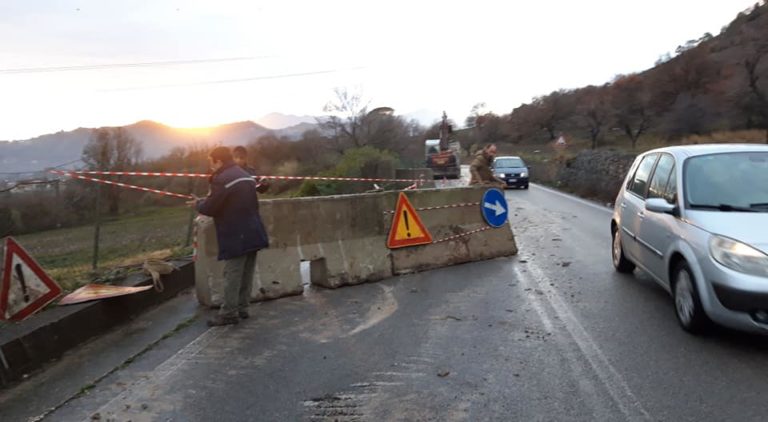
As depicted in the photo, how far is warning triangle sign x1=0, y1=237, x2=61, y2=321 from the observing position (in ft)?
16.3

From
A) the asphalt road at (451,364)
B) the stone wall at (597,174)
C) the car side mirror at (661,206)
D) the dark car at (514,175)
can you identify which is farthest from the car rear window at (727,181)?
the dark car at (514,175)

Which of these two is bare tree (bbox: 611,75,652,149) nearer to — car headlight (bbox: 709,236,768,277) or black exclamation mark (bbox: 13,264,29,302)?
car headlight (bbox: 709,236,768,277)

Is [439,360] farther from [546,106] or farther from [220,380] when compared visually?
[546,106]

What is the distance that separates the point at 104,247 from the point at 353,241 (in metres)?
12.8

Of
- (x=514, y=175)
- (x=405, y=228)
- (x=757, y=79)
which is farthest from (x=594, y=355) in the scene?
(x=757, y=79)

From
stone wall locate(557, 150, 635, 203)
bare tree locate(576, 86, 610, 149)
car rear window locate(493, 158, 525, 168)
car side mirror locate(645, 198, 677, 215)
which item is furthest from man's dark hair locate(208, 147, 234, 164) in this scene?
bare tree locate(576, 86, 610, 149)

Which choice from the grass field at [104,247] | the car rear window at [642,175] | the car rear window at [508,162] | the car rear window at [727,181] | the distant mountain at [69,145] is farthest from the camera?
the distant mountain at [69,145]

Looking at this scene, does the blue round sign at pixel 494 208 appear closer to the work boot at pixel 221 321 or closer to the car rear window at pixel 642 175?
the car rear window at pixel 642 175

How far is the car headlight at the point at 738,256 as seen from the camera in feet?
14.8

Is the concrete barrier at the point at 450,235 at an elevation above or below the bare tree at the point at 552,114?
below

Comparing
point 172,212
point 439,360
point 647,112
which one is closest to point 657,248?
point 439,360

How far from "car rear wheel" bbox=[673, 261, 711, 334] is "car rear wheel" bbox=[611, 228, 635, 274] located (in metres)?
2.27

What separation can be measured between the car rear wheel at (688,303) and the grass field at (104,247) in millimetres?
6310

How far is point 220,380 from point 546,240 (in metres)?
8.20
